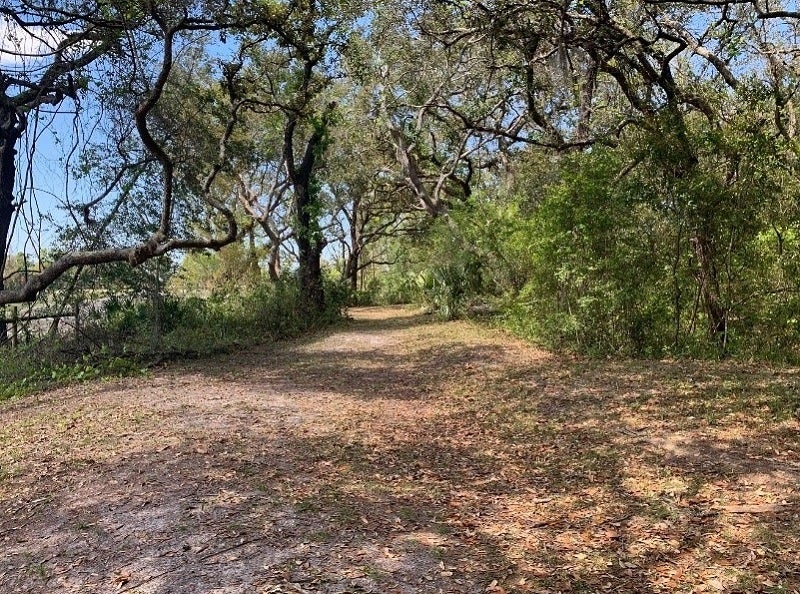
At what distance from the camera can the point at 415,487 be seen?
3.97 metres

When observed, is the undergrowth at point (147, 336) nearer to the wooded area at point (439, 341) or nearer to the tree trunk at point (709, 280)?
the wooded area at point (439, 341)

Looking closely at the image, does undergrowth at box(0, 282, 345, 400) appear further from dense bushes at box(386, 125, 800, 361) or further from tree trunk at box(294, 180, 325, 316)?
dense bushes at box(386, 125, 800, 361)

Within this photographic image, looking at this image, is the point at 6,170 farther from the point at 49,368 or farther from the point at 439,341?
the point at 439,341

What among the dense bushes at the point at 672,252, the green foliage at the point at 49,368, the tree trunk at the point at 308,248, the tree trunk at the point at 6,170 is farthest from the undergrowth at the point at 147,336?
the dense bushes at the point at 672,252

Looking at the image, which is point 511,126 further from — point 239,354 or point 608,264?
point 239,354

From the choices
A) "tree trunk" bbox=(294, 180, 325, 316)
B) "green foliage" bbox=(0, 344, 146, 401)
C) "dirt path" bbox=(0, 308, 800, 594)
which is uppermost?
"tree trunk" bbox=(294, 180, 325, 316)

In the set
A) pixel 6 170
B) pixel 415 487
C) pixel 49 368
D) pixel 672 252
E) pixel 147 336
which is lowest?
pixel 415 487

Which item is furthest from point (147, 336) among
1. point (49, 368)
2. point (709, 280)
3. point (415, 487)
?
point (709, 280)

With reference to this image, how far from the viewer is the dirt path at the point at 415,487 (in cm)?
277

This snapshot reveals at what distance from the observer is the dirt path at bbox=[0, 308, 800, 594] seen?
277 cm

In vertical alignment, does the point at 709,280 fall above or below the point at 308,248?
below

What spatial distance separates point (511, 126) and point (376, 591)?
12601 mm

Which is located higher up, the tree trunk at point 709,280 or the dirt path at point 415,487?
the tree trunk at point 709,280

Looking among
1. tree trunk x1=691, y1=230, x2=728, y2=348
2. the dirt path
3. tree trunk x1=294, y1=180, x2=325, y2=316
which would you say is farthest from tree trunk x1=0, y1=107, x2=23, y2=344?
tree trunk x1=691, y1=230, x2=728, y2=348
